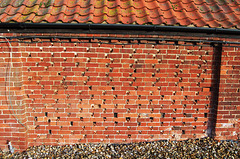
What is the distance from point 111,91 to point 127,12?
155 centimetres

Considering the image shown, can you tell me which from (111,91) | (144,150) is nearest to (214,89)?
(144,150)

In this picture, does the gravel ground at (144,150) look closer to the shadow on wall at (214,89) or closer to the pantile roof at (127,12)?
the shadow on wall at (214,89)

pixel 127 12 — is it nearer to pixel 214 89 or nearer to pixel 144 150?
pixel 214 89

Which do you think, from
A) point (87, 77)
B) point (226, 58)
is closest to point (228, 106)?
point (226, 58)

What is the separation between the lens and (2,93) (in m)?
3.34

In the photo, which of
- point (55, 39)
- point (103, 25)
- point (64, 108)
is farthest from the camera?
point (64, 108)

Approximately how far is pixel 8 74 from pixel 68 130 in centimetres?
158

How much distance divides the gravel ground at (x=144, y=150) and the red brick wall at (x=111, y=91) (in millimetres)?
139

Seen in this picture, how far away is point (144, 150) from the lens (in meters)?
3.41

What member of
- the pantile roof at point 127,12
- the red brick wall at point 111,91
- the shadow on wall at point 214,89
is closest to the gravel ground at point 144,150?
the red brick wall at point 111,91

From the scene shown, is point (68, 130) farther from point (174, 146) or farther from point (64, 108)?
point (174, 146)

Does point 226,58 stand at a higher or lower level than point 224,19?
lower

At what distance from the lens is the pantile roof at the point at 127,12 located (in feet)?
10.3

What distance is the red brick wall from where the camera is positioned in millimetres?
Answer: 3348
